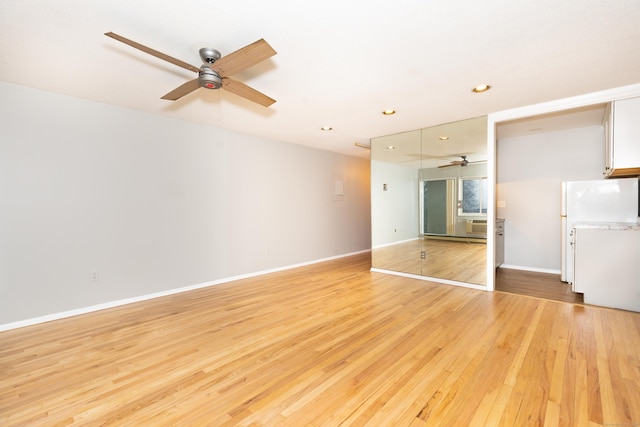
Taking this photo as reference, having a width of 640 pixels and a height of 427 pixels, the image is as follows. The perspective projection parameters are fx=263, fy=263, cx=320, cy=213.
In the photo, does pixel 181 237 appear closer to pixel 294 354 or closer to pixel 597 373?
pixel 294 354

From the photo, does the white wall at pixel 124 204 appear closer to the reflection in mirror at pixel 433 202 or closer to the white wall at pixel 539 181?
the reflection in mirror at pixel 433 202

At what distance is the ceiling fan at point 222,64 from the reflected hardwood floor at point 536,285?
426cm

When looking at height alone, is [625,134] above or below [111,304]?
above

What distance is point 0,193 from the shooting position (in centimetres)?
281

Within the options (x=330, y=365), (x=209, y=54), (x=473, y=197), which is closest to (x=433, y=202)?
(x=473, y=197)

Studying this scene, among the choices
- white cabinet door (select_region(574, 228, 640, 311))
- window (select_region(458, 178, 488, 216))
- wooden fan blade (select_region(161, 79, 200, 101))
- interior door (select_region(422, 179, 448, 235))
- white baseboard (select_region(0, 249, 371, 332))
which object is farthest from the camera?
interior door (select_region(422, 179, 448, 235))

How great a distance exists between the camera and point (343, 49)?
2.22 meters

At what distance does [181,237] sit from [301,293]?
204 centimetres

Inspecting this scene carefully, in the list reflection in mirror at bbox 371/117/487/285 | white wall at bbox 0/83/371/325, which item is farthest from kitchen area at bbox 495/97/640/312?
white wall at bbox 0/83/371/325

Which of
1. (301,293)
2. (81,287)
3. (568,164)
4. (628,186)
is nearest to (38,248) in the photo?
(81,287)

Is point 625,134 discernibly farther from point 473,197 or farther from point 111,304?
point 111,304

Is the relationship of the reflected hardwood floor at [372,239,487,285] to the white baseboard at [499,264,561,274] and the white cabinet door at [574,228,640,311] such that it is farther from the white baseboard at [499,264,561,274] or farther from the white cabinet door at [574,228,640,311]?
the white baseboard at [499,264,561,274]

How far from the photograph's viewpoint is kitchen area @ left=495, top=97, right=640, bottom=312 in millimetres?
3033

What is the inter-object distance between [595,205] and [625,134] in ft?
3.99
